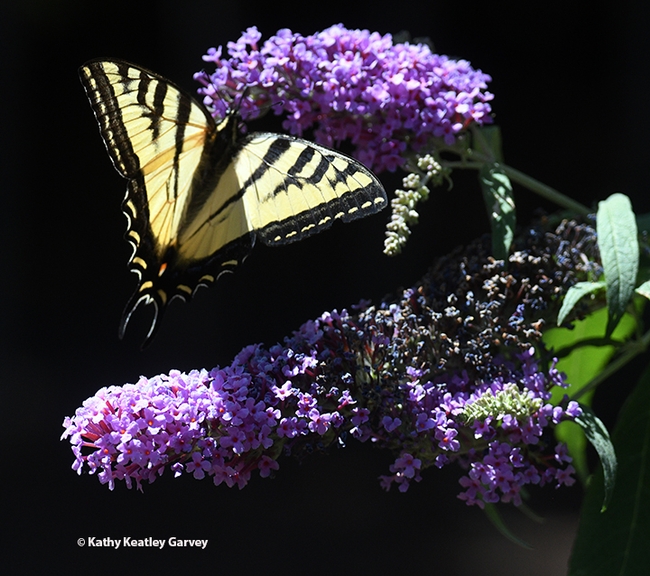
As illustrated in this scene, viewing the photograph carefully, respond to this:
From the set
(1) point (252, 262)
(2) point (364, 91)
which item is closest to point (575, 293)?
(2) point (364, 91)

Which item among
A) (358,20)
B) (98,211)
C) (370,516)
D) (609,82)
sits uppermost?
(358,20)

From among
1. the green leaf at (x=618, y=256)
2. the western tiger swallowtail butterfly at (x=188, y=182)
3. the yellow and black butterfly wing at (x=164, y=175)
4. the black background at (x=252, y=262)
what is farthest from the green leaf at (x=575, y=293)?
the black background at (x=252, y=262)

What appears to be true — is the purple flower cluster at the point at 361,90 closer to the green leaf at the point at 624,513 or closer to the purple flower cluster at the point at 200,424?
the purple flower cluster at the point at 200,424

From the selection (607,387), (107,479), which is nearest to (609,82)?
(607,387)

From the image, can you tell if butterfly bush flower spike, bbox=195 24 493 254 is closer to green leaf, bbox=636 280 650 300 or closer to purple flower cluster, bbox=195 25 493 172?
purple flower cluster, bbox=195 25 493 172

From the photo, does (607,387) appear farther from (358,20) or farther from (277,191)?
(277,191)

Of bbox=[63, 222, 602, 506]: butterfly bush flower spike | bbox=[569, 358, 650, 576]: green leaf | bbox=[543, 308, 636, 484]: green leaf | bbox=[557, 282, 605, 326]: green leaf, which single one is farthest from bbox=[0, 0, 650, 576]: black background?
bbox=[557, 282, 605, 326]: green leaf
